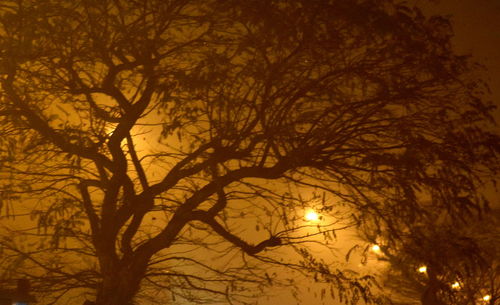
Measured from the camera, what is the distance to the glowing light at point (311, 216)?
713cm

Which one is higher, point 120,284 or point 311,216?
point 311,216

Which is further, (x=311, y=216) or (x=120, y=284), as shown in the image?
(x=311, y=216)

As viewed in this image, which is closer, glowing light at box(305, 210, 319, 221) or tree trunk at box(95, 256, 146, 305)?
tree trunk at box(95, 256, 146, 305)

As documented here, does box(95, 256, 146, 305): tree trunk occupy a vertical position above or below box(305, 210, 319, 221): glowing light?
below

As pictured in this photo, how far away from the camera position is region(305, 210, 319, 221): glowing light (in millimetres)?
7130

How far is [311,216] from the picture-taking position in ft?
23.6

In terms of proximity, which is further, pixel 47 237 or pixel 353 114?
pixel 47 237

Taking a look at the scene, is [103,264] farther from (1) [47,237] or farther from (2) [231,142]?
(2) [231,142]

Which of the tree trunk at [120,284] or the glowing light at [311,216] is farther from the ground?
the glowing light at [311,216]

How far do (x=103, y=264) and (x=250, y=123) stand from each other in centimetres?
238

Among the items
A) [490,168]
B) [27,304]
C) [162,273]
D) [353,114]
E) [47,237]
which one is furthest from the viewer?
[47,237]

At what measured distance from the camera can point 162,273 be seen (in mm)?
7094

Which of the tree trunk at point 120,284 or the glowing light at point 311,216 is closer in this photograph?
the tree trunk at point 120,284

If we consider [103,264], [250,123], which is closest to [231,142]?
[250,123]
